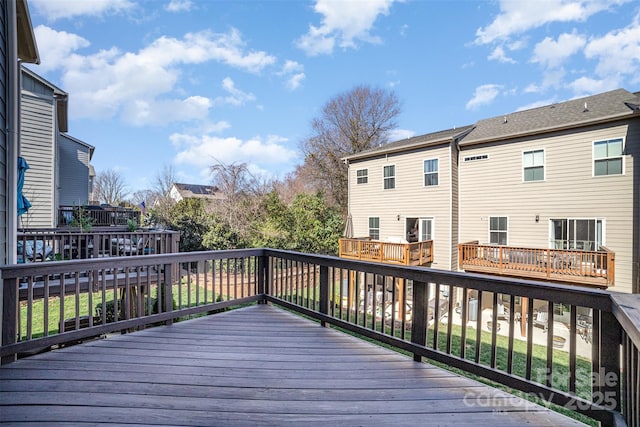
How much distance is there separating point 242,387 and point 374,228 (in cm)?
1034

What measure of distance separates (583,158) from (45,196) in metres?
15.5

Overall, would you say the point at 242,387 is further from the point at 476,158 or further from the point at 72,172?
the point at 72,172

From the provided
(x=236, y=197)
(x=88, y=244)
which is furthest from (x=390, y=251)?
(x=88, y=244)

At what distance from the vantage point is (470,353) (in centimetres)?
582

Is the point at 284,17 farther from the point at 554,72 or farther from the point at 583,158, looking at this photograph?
the point at 554,72

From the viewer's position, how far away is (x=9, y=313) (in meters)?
2.54

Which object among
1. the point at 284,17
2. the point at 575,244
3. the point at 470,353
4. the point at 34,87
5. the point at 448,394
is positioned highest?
the point at 284,17

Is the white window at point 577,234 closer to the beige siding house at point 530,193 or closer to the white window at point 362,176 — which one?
the beige siding house at point 530,193

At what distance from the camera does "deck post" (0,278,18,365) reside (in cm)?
253

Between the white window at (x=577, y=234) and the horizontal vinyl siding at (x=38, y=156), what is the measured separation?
15.1 meters

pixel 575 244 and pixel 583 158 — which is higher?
pixel 583 158

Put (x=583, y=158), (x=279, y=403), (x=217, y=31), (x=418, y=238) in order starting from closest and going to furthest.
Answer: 1. (x=279, y=403)
2. (x=583, y=158)
3. (x=217, y=31)
4. (x=418, y=238)

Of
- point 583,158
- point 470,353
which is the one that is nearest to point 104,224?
point 470,353

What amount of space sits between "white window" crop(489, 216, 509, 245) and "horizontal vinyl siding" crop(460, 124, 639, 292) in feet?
0.40
